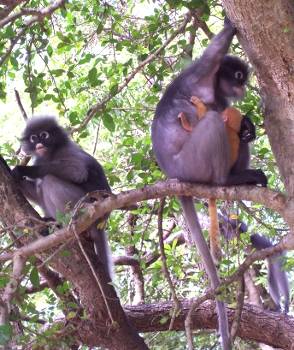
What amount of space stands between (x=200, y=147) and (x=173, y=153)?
0.94ft

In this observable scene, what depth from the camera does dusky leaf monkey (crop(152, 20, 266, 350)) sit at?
12.1ft

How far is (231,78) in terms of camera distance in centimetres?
430

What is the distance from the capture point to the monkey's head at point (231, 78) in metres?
4.29

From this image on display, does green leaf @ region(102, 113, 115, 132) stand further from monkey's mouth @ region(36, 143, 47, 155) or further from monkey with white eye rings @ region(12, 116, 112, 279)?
monkey's mouth @ region(36, 143, 47, 155)

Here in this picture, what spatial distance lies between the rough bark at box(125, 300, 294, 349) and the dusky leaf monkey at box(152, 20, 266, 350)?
1.18 metres

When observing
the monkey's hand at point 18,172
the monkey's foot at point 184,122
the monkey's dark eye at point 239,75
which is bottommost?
the monkey's foot at point 184,122

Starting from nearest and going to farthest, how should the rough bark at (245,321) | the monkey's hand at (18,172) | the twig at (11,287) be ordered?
the twig at (11,287)
the rough bark at (245,321)
the monkey's hand at (18,172)

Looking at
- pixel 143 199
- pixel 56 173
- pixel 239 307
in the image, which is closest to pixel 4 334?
pixel 143 199

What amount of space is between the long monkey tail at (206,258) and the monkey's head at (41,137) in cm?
197

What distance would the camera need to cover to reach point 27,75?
438 cm

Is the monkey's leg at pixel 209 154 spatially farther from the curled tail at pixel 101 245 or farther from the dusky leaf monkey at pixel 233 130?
the curled tail at pixel 101 245

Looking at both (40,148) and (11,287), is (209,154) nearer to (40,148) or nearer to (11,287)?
(11,287)

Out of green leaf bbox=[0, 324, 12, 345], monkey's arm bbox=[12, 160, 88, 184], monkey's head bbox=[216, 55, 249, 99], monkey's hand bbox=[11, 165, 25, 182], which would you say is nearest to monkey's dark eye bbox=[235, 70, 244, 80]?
monkey's head bbox=[216, 55, 249, 99]

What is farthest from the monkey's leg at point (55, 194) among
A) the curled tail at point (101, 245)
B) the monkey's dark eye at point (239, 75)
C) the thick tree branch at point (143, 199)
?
the thick tree branch at point (143, 199)
